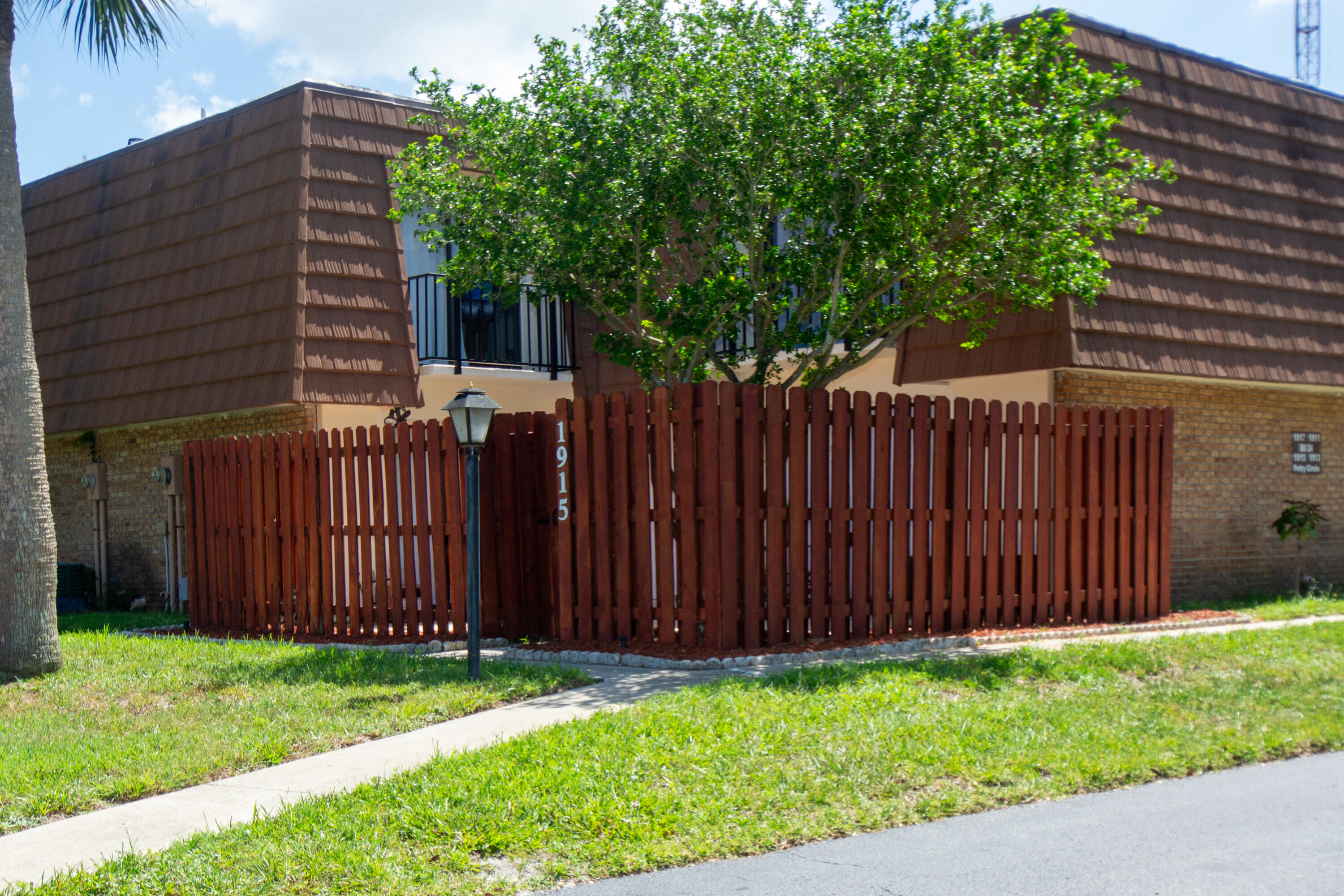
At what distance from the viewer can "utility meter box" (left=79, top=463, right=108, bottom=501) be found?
16875mm

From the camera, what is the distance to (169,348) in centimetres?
1512

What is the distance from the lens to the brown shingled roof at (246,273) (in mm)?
13648

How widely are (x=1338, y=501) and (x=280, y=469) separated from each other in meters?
13.3

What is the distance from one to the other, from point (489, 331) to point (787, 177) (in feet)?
23.8

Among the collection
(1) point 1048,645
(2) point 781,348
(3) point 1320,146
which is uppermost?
(3) point 1320,146

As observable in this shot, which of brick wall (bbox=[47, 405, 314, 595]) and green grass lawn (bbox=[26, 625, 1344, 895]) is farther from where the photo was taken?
brick wall (bbox=[47, 405, 314, 595])

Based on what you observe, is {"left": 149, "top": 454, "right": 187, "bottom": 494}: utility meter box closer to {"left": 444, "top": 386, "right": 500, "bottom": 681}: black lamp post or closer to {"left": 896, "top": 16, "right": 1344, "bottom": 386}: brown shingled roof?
{"left": 444, "top": 386, "right": 500, "bottom": 681}: black lamp post

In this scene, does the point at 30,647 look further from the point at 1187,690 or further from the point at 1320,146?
the point at 1320,146

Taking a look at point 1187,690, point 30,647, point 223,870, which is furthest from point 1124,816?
point 30,647

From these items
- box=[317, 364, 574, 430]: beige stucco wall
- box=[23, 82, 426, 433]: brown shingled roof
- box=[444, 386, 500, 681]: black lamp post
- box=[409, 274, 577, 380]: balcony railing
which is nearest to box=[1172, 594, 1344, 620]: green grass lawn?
box=[317, 364, 574, 430]: beige stucco wall

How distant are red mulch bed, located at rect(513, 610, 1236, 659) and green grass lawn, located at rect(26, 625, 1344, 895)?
1155 millimetres

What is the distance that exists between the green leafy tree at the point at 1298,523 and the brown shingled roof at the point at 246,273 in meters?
10.5

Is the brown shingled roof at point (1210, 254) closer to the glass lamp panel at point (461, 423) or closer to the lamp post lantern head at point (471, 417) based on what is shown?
the lamp post lantern head at point (471, 417)

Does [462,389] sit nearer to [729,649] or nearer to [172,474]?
[172,474]
